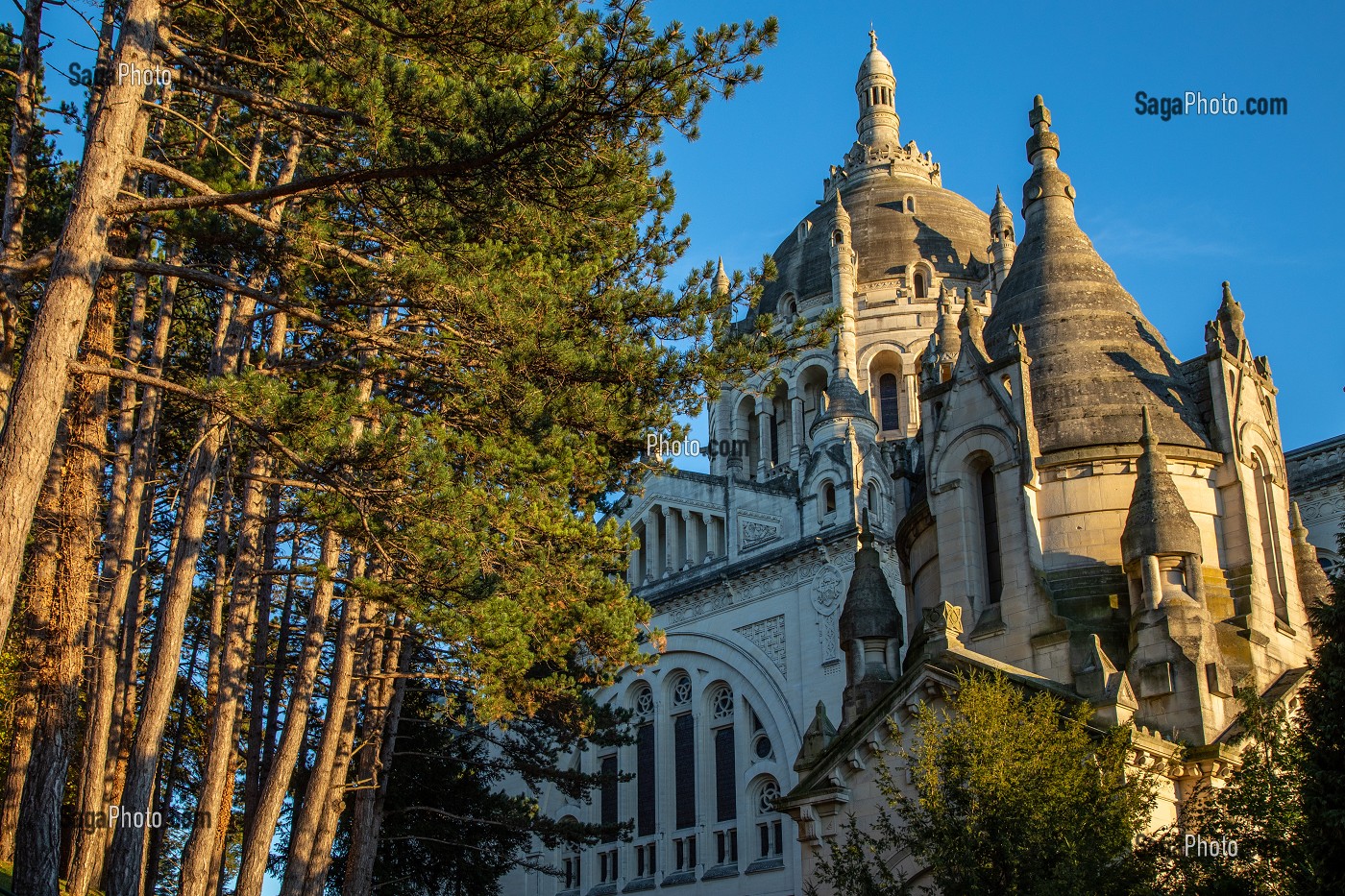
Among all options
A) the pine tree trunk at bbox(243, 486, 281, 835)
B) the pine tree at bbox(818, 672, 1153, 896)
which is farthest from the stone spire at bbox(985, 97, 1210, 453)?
the pine tree trunk at bbox(243, 486, 281, 835)

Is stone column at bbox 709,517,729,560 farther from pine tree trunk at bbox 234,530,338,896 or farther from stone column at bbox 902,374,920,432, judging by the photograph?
pine tree trunk at bbox 234,530,338,896

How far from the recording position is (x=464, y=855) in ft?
92.5

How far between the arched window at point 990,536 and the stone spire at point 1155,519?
202 centimetres

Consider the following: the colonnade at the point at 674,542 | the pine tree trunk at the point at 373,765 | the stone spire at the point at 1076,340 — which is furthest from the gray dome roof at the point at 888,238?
the pine tree trunk at the point at 373,765

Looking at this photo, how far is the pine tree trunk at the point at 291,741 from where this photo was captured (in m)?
16.9

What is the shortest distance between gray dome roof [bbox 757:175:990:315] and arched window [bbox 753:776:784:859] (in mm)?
20329

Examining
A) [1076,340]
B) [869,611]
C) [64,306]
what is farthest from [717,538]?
[64,306]

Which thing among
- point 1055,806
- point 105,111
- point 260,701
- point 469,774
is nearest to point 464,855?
point 469,774

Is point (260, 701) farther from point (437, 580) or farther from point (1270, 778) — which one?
point (1270, 778)

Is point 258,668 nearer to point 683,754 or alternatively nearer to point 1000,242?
point 683,754

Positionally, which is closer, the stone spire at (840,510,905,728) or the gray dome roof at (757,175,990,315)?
the stone spire at (840,510,905,728)

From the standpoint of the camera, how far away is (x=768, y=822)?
38.2 meters

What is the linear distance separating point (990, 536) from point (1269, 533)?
3833 millimetres

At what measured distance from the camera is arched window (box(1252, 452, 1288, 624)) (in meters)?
18.7
